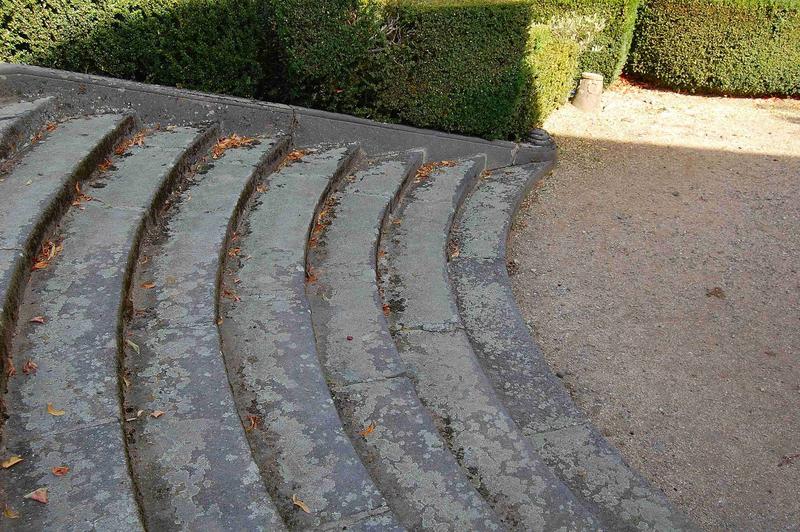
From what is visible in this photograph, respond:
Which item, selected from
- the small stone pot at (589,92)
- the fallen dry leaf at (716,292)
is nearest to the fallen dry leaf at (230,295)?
A: the fallen dry leaf at (716,292)

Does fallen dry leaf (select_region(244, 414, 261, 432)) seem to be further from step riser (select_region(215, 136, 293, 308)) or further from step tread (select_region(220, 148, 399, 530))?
step riser (select_region(215, 136, 293, 308))

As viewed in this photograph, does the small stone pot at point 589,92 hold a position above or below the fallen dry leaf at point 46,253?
above

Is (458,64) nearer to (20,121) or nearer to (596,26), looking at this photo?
(20,121)

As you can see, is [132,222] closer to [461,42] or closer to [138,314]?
[138,314]

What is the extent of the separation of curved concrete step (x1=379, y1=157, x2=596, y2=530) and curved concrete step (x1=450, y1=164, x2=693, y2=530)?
22cm

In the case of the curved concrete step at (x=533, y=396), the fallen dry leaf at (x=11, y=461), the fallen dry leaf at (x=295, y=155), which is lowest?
the curved concrete step at (x=533, y=396)

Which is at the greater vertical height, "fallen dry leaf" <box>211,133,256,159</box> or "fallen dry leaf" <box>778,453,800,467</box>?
"fallen dry leaf" <box>211,133,256,159</box>

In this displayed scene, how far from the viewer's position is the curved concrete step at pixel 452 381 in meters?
3.34

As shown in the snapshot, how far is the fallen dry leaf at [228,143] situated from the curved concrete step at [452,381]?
1333 millimetres

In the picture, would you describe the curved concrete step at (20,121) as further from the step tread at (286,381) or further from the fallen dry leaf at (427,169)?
the fallen dry leaf at (427,169)

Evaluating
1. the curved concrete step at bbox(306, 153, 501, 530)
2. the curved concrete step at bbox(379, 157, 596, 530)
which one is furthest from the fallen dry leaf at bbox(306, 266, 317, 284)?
the curved concrete step at bbox(379, 157, 596, 530)

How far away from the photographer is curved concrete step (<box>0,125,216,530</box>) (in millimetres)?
2541

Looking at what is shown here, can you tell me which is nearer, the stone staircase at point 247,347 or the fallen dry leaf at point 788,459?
the stone staircase at point 247,347

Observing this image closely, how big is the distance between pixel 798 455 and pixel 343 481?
264cm
